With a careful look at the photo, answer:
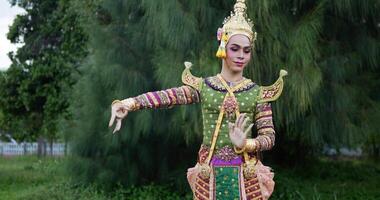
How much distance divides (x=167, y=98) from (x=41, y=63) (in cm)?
673

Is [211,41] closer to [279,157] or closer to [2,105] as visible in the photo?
[279,157]

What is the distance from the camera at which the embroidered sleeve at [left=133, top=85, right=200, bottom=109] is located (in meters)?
Result: 2.29

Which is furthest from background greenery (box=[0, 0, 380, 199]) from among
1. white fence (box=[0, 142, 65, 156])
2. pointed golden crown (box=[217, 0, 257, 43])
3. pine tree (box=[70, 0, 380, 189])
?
white fence (box=[0, 142, 65, 156])

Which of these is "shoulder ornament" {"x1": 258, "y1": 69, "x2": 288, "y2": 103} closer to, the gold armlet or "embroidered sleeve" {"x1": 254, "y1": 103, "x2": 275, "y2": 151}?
"embroidered sleeve" {"x1": 254, "y1": 103, "x2": 275, "y2": 151}

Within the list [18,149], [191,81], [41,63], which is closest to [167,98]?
[191,81]

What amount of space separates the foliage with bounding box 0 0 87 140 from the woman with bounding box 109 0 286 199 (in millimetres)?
5792

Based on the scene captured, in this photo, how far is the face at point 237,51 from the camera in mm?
2326

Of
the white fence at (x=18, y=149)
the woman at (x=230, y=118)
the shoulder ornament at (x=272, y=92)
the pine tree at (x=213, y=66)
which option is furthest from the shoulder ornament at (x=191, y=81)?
the white fence at (x=18, y=149)

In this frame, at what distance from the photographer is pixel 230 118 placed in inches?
90.4

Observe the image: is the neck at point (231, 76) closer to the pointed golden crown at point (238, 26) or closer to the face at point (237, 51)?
the face at point (237, 51)

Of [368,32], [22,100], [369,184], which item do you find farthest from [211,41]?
[22,100]

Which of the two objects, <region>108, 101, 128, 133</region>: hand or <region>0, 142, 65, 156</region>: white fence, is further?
<region>0, 142, 65, 156</region>: white fence

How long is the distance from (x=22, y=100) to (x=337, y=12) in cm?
602

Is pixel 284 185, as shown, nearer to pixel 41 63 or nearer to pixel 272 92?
pixel 272 92
